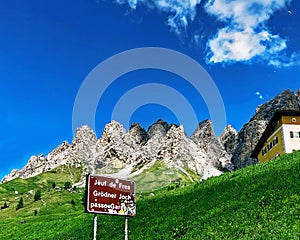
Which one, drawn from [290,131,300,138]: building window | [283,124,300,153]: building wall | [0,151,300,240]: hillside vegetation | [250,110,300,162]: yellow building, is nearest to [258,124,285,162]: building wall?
[250,110,300,162]: yellow building

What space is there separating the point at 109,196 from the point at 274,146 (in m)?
51.5

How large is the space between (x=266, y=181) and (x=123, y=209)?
1662 centimetres

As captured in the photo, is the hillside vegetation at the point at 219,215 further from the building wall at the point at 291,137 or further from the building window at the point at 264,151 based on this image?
the building window at the point at 264,151

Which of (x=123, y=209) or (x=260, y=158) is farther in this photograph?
(x=260, y=158)

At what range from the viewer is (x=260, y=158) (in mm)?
→ 79375

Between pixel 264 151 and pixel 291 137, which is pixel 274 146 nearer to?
Answer: pixel 291 137

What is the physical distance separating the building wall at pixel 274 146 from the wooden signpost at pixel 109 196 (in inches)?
1767

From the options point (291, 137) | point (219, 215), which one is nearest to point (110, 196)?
point (219, 215)

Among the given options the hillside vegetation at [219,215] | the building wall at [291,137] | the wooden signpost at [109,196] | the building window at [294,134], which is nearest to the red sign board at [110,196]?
the wooden signpost at [109,196]

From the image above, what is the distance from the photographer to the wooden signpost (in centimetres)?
2398

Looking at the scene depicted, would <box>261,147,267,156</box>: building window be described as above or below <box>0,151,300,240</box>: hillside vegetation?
above

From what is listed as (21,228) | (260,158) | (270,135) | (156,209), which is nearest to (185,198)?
(156,209)

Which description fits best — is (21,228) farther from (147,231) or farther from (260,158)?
(260,158)

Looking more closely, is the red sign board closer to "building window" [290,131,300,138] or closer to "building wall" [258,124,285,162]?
"building wall" [258,124,285,162]
